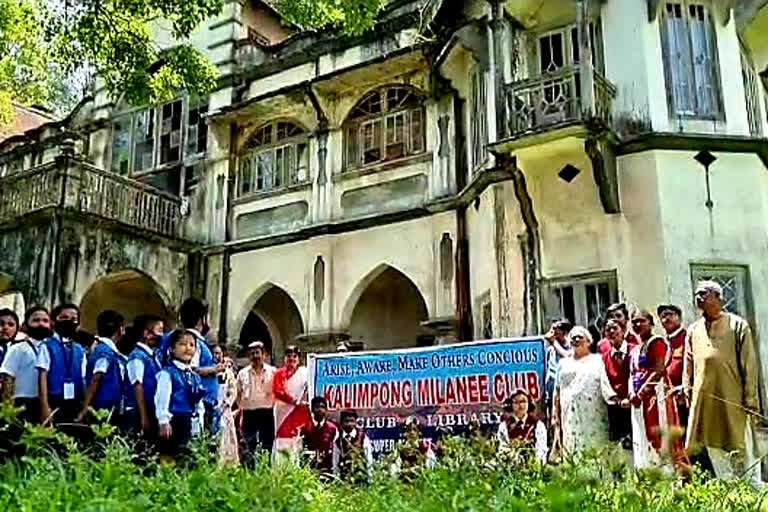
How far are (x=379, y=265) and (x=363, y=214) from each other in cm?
108

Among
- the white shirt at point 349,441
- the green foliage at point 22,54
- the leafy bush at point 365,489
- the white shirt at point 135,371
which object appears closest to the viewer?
the leafy bush at point 365,489

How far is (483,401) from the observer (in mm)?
8758

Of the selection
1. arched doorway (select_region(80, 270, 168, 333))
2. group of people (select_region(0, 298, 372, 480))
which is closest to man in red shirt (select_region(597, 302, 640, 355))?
group of people (select_region(0, 298, 372, 480))

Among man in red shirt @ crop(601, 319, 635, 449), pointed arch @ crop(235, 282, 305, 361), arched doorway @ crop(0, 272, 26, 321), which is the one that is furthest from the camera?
pointed arch @ crop(235, 282, 305, 361)

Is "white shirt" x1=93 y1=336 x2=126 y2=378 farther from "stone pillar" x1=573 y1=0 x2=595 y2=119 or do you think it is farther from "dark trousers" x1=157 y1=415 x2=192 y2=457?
"stone pillar" x1=573 y1=0 x2=595 y2=119

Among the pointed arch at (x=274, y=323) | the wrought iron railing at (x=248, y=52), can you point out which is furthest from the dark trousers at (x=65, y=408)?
the wrought iron railing at (x=248, y=52)

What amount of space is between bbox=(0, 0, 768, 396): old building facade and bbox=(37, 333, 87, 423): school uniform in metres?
6.69

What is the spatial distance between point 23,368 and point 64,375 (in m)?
0.28

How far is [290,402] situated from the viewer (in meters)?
9.14

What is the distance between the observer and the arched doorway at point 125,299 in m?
17.2

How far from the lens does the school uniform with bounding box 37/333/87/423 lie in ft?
19.0

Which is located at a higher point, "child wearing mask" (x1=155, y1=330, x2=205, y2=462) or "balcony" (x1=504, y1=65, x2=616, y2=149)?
"balcony" (x1=504, y1=65, x2=616, y2=149)

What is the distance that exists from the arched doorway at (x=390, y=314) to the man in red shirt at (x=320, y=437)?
7.25 metres

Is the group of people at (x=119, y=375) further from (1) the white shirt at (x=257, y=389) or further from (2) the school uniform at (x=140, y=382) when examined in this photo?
(1) the white shirt at (x=257, y=389)
